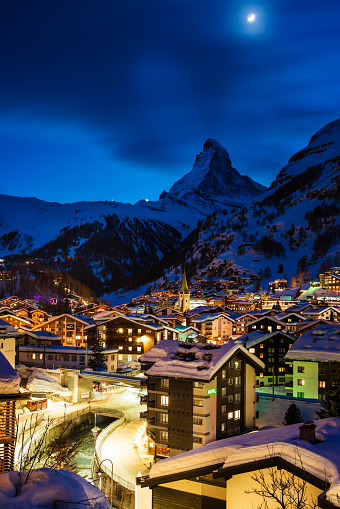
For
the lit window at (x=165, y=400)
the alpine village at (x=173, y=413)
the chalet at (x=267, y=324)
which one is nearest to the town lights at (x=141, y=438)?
the alpine village at (x=173, y=413)

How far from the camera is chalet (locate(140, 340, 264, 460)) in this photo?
21.0 m

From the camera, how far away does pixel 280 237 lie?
166 m

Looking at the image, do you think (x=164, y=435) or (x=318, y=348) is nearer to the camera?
(x=164, y=435)

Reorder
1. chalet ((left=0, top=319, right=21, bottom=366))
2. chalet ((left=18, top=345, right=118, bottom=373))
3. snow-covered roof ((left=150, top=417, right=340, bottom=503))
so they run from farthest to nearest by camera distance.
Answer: chalet ((left=18, top=345, right=118, bottom=373)) < chalet ((left=0, top=319, right=21, bottom=366)) < snow-covered roof ((left=150, top=417, right=340, bottom=503))

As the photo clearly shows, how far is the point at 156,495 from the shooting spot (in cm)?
945

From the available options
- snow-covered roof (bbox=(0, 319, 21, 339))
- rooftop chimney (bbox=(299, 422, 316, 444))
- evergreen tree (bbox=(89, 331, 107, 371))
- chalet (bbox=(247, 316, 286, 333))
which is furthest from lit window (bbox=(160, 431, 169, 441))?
chalet (bbox=(247, 316, 286, 333))

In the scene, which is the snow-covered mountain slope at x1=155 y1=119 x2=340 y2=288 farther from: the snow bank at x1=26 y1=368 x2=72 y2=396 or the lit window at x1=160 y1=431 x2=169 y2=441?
the lit window at x1=160 y1=431 x2=169 y2=441

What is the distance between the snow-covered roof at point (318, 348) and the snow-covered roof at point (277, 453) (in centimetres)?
2216

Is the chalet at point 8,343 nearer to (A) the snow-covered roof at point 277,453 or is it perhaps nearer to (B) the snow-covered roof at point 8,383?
(A) the snow-covered roof at point 277,453

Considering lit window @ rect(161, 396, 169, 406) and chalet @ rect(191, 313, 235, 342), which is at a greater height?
lit window @ rect(161, 396, 169, 406)

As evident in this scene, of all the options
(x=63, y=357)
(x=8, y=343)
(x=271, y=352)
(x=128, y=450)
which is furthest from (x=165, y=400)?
(x=63, y=357)

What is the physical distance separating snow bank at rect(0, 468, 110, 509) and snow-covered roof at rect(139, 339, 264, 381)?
16.0m

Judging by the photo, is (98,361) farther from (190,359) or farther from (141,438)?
(190,359)

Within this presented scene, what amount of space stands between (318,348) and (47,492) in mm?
30274
